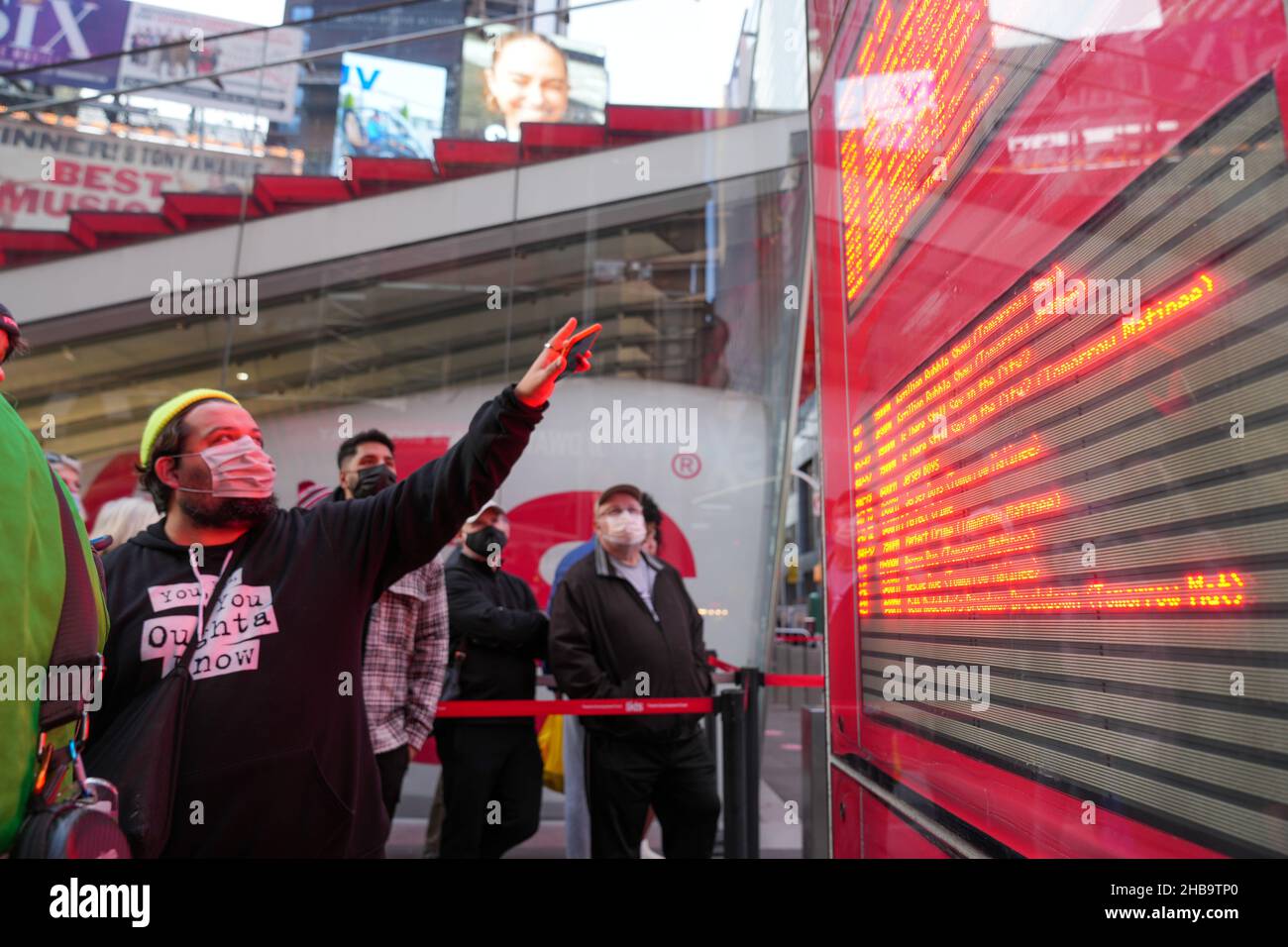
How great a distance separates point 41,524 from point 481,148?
5.26 meters

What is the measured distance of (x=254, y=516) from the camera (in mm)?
1822

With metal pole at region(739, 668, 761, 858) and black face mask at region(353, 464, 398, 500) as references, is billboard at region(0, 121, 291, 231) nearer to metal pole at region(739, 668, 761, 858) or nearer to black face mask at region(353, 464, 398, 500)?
black face mask at region(353, 464, 398, 500)

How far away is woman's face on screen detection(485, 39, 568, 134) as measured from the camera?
5.74 meters

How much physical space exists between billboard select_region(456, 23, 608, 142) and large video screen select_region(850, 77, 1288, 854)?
500 centimetres

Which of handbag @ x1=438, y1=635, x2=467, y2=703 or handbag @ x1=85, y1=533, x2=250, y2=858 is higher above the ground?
handbag @ x1=85, y1=533, x2=250, y2=858

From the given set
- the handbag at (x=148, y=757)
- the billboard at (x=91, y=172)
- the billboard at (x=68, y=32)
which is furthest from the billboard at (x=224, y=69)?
the handbag at (x=148, y=757)

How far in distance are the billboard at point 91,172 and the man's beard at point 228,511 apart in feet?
16.0

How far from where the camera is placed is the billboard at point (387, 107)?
5.82m

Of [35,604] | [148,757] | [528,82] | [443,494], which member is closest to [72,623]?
[35,604]

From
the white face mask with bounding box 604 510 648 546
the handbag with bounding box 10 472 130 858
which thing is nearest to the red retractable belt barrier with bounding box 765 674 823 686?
the white face mask with bounding box 604 510 648 546

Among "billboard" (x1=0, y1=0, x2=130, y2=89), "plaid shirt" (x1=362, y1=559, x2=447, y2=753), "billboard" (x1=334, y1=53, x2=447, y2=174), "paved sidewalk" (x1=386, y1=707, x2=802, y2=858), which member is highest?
"billboard" (x1=0, y1=0, x2=130, y2=89)

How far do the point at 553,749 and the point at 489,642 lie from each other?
90 cm
